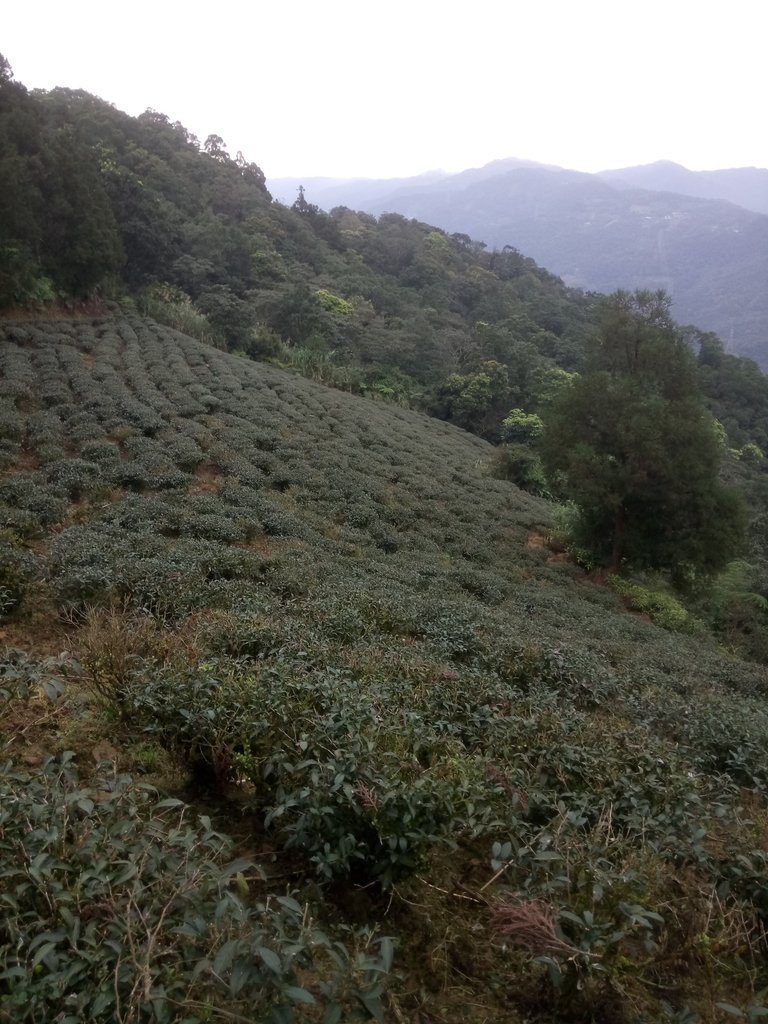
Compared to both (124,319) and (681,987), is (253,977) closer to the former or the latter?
(681,987)

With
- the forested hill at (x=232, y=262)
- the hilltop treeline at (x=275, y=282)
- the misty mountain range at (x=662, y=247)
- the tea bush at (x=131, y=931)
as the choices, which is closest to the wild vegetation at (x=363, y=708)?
the tea bush at (x=131, y=931)

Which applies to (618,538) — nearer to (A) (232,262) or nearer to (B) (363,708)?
(B) (363,708)

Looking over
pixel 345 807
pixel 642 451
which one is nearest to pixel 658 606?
pixel 642 451

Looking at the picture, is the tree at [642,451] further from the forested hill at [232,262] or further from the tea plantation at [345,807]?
the forested hill at [232,262]

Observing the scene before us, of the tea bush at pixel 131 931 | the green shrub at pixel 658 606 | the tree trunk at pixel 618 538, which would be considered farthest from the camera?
the tree trunk at pixel 618 538

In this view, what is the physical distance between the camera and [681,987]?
2346 millimetres

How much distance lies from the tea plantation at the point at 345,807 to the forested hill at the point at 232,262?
18225mm

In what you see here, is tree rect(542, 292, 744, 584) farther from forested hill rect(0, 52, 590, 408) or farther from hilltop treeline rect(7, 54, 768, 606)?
forested hill rect(0, 52, 590, 408)

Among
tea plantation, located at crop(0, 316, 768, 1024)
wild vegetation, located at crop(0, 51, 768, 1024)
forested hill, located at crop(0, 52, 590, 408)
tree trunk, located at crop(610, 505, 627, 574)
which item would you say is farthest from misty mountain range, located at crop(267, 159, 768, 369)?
tea plantation, located at crop(0, 316, 768, 1024)

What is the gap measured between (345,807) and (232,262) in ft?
126

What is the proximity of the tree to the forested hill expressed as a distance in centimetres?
1638

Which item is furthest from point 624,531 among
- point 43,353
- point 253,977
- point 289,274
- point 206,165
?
point 206,165

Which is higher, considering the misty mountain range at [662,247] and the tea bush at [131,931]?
the misty mountain range at [662,247]

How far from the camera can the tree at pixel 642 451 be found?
12.4 metres
